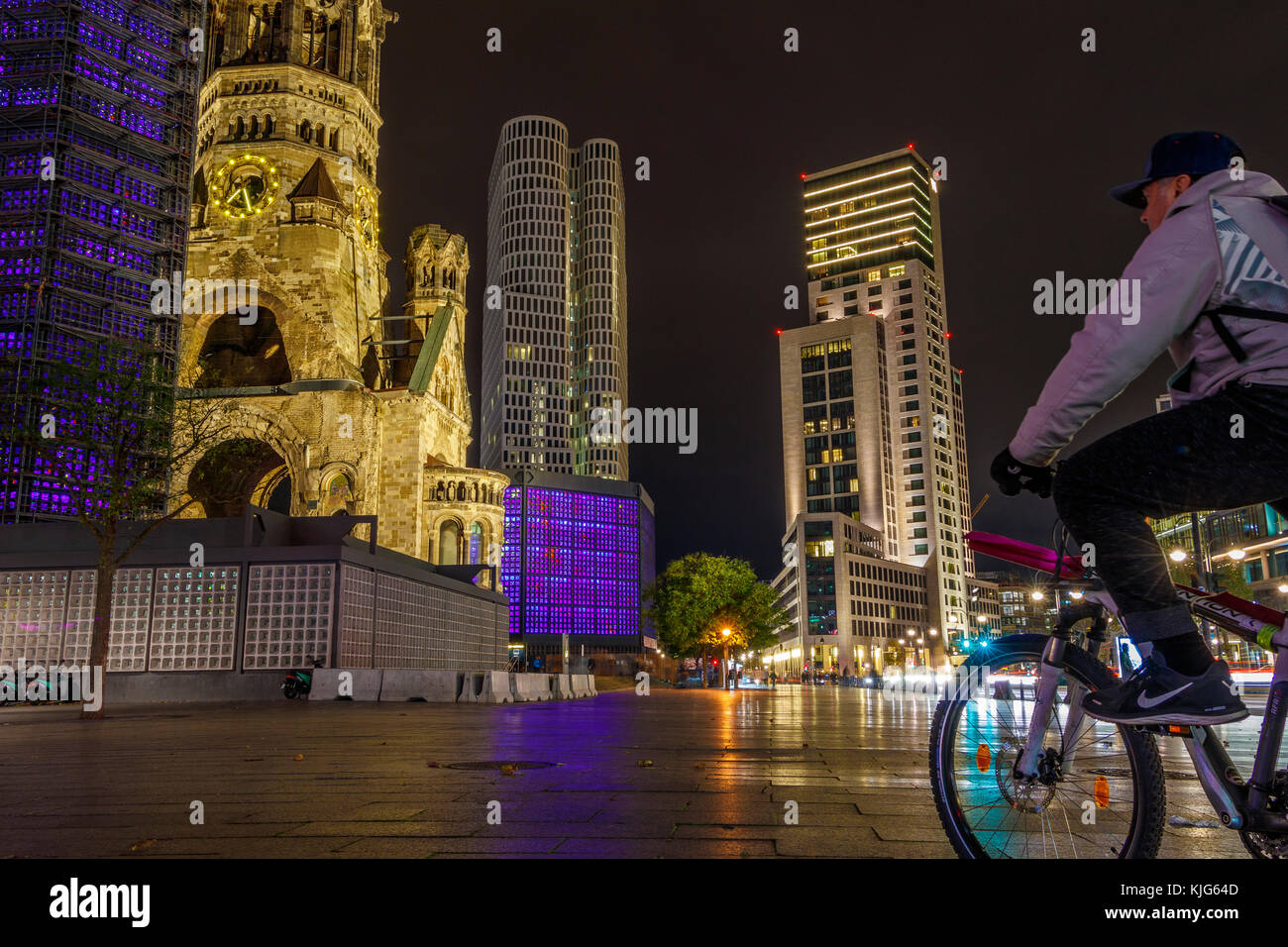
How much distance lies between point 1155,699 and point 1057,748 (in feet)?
1.93

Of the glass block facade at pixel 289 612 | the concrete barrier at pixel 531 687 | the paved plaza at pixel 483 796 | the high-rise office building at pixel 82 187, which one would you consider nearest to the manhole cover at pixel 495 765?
the paved plaza at pixel 483 796

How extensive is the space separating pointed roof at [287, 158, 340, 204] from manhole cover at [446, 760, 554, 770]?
51135 mm

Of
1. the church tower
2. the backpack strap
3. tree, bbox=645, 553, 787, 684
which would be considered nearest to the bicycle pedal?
the backpack strap

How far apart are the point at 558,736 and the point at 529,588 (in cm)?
11241

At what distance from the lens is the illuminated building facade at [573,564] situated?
12219 cm

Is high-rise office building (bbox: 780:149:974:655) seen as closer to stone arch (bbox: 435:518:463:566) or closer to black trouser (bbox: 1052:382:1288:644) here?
stone arch (bbox: 435:518:463:566)

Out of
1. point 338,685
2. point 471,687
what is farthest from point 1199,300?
point 471,687

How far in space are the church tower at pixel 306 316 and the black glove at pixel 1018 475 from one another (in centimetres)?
4808

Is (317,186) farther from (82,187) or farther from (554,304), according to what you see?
(554,304)

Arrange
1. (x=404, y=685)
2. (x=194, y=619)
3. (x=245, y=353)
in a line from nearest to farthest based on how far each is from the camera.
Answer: (x=404, y=685) < (x=194, y=619) < (x=245, y=353)

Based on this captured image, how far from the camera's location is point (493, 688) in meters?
24.9

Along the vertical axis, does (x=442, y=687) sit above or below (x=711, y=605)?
below

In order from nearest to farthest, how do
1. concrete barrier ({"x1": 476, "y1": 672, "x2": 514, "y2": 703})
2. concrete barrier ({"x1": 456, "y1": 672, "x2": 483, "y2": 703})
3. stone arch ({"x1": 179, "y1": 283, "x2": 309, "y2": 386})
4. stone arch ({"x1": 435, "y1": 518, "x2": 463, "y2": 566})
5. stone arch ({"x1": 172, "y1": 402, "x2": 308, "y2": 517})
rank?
concrete barrier ({"x1": 476, "y1": 672, "x2": 514, "y2": 703}), concrete barrier ({"x1": 456, "y1": 672, "x2": 483, "y2": 703}), stone arch ({"x1": 172, "y1": 402, "x2": 308, "y2": 517}), stone arch ({"x1": 179, "y1": 283, "x2": 309, "y2": 386}), stone arch ({"x1": 435, "y1": 518, "x2": 463, "y2": 566})

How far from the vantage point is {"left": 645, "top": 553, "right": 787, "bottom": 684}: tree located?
71.3 metres
